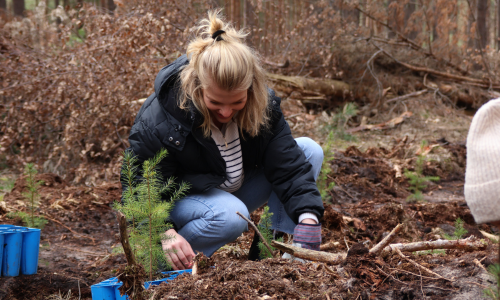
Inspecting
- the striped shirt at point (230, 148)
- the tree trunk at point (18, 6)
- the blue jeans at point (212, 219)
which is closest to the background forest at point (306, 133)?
the blue jeans at point (212, 219)

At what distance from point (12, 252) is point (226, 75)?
5.37 feet

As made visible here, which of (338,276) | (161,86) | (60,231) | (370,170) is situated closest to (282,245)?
(338,276)

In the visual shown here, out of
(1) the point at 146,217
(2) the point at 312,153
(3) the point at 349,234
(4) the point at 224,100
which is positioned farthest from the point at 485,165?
(3) the point at 349,234

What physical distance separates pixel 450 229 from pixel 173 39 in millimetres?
4502

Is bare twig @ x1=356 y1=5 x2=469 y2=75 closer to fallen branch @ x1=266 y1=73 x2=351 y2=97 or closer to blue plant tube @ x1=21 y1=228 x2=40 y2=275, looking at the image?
fallen branch @ x1=266 y1=73 x2=351 y2=97

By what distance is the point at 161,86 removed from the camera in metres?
2.63

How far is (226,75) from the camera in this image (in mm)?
2346

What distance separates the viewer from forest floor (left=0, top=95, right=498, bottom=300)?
188cm

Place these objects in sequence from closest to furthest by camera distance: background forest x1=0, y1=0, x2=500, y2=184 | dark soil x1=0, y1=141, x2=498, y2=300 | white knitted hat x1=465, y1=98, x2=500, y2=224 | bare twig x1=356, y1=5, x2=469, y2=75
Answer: white knitted hat x1=465, y1=98, x2=500, y2=224, dark soil x1=0, y1=141, x2=498, y2=300, background forest x1=0, y1=0, x2=500, y2=184, bare twig x1=356, y1=5, x2=469, y2=75

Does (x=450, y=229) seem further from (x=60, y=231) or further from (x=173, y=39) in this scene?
(x=173, y=39)

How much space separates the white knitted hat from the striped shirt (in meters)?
1.75

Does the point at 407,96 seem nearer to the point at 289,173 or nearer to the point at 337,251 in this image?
the point at 337,251

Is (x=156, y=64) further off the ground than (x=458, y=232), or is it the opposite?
(x=156, y=64)

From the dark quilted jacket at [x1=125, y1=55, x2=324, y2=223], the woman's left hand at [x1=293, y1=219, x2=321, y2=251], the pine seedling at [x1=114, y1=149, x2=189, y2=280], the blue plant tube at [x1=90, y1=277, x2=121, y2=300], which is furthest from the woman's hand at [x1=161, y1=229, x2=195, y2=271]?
the woman's left hand at [x1=293, y1=219, x2=321, y2=251]
